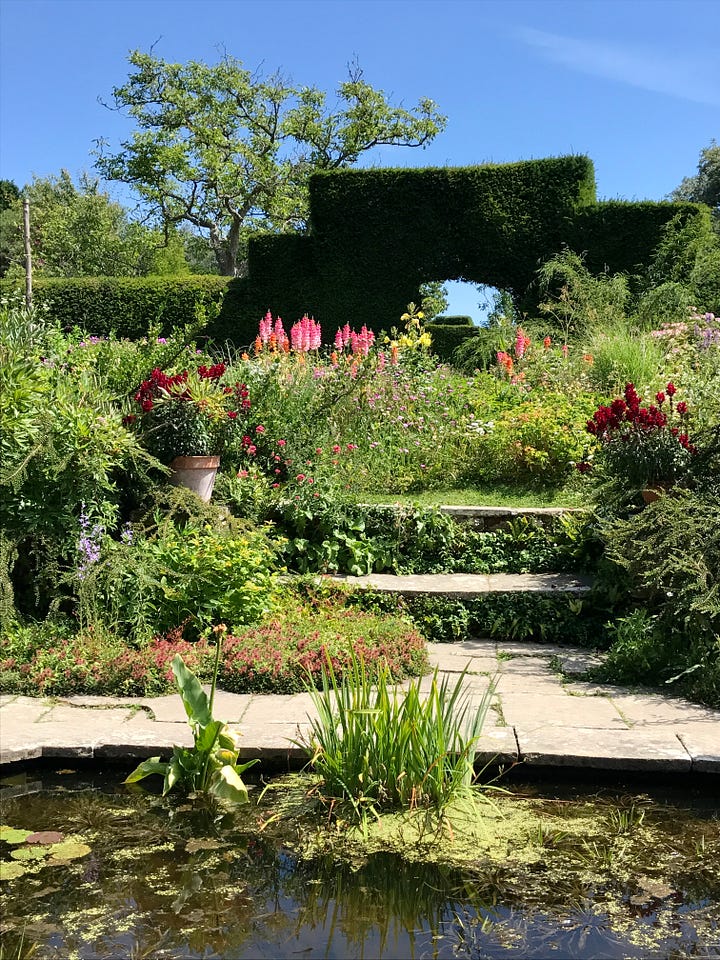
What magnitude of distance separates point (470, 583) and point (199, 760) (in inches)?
97.0

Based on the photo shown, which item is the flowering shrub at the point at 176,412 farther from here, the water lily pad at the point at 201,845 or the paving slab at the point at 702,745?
the paving slab at the point at 702,745

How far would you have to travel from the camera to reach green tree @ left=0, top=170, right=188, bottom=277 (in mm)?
26062

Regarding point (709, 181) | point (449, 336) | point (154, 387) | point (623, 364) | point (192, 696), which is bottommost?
point (192, 696)

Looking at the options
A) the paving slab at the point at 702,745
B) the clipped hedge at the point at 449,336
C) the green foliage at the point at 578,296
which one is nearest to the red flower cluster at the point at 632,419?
the paving slab at the point at 702,745

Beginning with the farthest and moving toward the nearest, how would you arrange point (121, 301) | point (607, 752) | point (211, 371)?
1. point (121, 301)
2. point (211, 371)
3. point (607, 752)

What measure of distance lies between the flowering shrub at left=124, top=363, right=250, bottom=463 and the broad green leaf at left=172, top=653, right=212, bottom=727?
8.11 feet

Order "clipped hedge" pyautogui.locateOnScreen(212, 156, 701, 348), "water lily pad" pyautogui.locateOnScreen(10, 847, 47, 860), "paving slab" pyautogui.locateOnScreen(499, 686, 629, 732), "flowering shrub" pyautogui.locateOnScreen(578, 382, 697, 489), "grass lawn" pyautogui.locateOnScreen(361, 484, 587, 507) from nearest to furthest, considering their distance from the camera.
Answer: "water lily pad" pyautogui.locateOnScreen(10, 847, 47, 860)
"paving slab" pyautogui.locateOnScreen(499, 686, 629, 732)
"flowering shrub" pyautogui.locateOnScreen(578, 382, 697, 489)
"grass lawn" pyautogui.locateOnScreen(361, 484, 587, 507)
"clipped hedge" pyautogui.locateOnScreen(212, 156, 701, 348)

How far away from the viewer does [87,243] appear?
86.0ft

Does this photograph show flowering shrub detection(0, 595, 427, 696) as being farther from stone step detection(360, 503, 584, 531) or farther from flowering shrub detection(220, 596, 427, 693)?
stone step detection(360, 503, 584, 531)

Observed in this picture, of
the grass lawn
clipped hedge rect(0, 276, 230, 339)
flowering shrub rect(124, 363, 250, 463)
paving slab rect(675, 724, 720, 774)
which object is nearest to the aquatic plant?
paving slab rect(675, 724, 720, 774)

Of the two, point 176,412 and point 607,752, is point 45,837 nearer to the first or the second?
point 607,752

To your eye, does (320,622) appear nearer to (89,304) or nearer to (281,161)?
(89,304)

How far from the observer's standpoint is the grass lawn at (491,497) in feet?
19.0

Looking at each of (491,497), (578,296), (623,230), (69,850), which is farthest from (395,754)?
(623,230)
